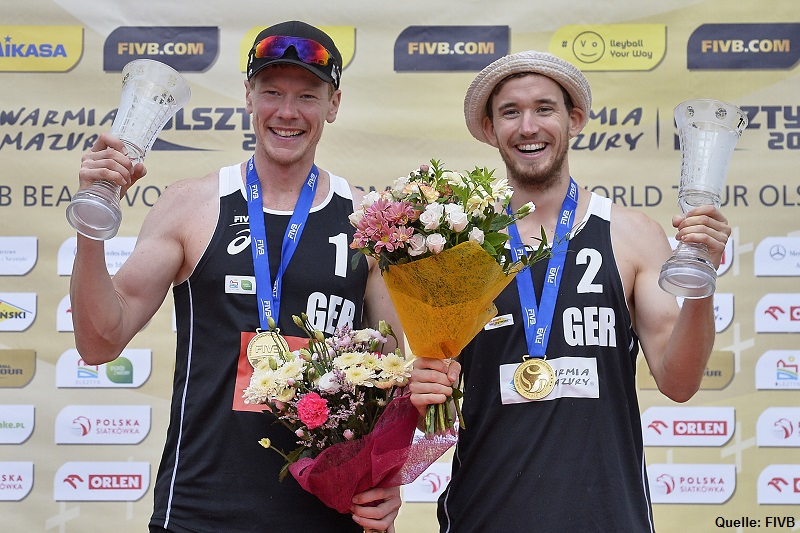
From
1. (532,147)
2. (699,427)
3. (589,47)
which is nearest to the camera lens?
(532,147)

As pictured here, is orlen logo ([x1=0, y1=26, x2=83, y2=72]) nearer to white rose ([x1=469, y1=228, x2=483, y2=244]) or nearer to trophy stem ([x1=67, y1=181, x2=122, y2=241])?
trophy stem ([x1=67, y1=181, x2=122, y2=241])

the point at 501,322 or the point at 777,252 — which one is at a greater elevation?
the point at 777,252

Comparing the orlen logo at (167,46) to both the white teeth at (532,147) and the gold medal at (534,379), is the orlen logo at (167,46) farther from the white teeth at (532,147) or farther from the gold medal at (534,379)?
the gold medal at (534,379)

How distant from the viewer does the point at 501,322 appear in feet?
9.23

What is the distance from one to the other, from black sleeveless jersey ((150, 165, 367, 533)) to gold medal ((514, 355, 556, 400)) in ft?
1.70

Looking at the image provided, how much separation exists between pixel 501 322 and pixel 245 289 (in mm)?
750

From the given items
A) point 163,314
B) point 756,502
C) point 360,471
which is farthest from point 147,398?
point 756,502

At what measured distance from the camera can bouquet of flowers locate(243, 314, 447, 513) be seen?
245cm

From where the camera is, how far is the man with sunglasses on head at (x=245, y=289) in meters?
2.70

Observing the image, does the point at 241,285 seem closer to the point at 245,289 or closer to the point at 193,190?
the point at 245,289

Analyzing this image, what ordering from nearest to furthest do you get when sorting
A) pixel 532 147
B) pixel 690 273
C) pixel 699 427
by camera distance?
pixel 690 273 < pixel 532 147 < pixel 699 427

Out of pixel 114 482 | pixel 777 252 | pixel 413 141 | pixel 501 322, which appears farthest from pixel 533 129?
pixel 114 482

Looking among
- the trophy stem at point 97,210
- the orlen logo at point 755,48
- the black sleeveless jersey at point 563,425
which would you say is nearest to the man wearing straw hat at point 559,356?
the black sleeveless jersey at point 563,425

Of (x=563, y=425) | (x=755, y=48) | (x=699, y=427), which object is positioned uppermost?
(x=755, y=48)
